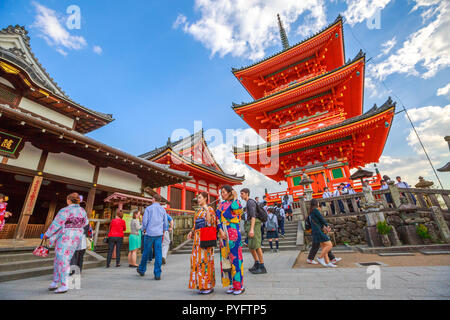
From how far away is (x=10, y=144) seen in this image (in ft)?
20.0

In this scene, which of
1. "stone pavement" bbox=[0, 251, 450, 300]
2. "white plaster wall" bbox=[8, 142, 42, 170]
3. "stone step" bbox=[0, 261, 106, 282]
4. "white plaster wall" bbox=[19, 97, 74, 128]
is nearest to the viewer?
"stone pavement" bbox=[0, 251, 450, 300]

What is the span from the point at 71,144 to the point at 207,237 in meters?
7.24

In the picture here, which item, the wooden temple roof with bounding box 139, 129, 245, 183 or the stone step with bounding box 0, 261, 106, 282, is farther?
the wooden temple roof with bounding box 139, 129, 245, 183

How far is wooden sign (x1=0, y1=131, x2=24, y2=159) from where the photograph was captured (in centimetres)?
594

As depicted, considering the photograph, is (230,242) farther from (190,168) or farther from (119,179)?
(190,168)

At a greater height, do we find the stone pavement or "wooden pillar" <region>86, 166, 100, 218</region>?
"wooden pillar" <region>86, 166, 100, 218</region>

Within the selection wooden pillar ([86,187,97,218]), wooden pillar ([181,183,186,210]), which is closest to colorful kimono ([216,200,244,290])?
wooden pillar ([86,187,97,218])

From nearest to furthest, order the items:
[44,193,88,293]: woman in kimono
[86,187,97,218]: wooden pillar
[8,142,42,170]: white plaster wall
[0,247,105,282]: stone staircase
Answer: [44,193,88,293]: woman in kimono → [0,247,105,282]: stone staircase → [8,142,42,170]: white plaster wall → [86,187,97,218]: wooden pillar

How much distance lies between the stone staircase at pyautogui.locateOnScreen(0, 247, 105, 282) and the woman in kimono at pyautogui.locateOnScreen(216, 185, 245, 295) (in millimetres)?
4737

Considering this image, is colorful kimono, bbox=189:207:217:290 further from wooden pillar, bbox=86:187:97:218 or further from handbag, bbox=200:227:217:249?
wooden pillar, bbox=86:187:97:218

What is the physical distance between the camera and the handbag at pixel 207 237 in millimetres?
2791

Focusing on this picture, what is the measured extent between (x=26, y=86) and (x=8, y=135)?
9.33ft
